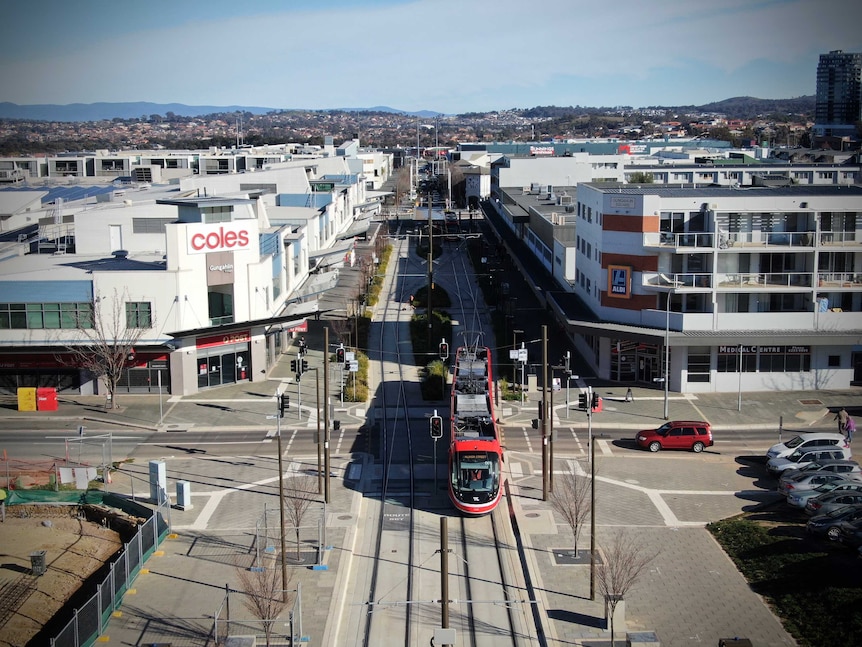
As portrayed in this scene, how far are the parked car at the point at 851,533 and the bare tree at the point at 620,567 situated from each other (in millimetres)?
5913

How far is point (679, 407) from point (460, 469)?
1796 centimetres

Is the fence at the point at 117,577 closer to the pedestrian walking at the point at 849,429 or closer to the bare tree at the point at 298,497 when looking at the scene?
the bare tree at the point at 298,497

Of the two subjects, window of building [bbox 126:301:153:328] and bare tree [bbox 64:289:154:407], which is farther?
window of building [bbox 126:301:153:328]

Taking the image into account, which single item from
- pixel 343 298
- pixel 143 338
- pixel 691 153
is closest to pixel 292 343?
pixel 343 298

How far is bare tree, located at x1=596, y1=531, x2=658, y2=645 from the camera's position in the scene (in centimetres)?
2602

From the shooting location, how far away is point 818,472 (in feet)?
122

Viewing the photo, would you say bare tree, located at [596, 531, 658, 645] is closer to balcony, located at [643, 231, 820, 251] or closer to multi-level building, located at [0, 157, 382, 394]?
balcony, located at [643, 231, 820, 251]

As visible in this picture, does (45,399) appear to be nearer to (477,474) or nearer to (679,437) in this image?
(477,474)

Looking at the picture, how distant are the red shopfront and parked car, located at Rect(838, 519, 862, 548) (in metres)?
32.3

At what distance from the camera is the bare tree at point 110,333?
49281 mm

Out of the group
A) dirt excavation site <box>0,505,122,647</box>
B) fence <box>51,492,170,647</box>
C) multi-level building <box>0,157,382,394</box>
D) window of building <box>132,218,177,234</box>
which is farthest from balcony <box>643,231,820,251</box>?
dirt excavation site <box>0,505,122,647</box>

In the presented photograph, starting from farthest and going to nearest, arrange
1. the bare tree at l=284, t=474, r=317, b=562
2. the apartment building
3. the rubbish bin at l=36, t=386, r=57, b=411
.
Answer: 1. the apartment building
2. the rubbish bin at l=36, t=386, r=57, b=411
3. the bare tree at l=284, t=474, r=317, b=562

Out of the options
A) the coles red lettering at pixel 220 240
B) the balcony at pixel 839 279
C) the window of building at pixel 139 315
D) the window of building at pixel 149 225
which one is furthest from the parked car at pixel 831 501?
the window of building at pixel 149 225

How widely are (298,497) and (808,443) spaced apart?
68.7 ft
